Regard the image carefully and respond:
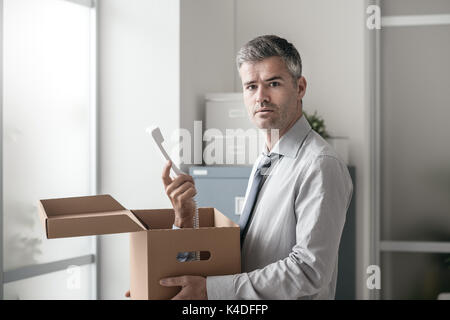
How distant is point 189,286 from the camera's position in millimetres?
1094

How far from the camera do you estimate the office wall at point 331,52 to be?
3174mm

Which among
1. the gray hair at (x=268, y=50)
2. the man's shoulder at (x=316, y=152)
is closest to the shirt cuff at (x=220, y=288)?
the man's shoulder at (x=316, y=152)

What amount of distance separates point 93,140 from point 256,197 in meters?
1.64

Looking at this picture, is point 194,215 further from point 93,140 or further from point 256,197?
point 93,140

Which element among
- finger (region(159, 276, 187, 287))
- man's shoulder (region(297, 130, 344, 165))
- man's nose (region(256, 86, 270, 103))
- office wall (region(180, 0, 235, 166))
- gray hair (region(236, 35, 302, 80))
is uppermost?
office wall (region(180, 0, 235, 166))

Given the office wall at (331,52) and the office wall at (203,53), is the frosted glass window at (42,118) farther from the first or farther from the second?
the office wall at (331,52)

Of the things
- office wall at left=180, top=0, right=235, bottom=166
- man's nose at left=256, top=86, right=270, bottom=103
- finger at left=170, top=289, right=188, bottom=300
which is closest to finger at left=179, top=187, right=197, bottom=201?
finger at left=170, top=289, right=188, bottom=300

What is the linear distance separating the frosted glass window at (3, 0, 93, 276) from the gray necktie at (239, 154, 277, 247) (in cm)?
135

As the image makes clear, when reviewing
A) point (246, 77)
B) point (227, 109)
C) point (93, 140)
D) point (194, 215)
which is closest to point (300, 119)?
point (246, 77)

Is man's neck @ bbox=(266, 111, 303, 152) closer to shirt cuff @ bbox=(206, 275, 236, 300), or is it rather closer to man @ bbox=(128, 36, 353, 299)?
man @ bbox=(128, 36, 353, 299)

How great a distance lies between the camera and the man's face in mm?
1341

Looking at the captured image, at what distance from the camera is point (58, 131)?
2631 millimetres

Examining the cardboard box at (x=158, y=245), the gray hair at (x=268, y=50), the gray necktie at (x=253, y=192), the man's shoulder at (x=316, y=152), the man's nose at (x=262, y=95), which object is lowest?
the cardboard box at (x=158, y=245)

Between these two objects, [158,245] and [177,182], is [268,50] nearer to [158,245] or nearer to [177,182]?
[177,182]
